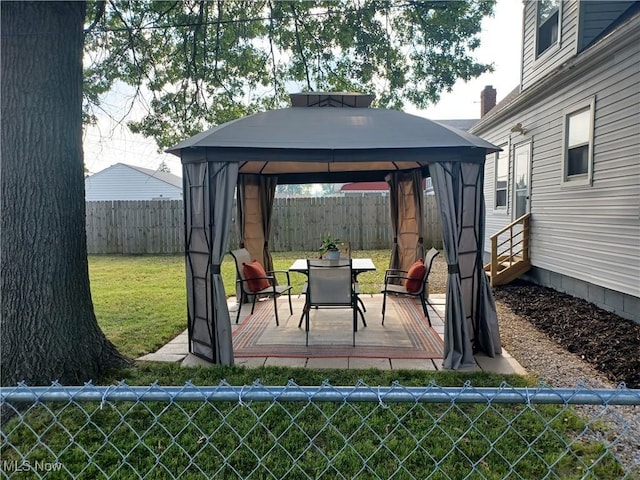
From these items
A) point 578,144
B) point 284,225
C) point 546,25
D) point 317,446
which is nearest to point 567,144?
point 578,144

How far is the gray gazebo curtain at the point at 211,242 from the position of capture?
399 centimetres

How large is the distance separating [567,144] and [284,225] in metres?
8.29

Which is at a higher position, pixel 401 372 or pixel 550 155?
pixel 550 155

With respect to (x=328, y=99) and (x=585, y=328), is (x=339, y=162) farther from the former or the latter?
(x=585, y=328)

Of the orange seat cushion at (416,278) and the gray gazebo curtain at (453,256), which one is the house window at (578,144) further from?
the gray gazebo curtain at (453,256)

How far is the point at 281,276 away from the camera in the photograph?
29.2 ft

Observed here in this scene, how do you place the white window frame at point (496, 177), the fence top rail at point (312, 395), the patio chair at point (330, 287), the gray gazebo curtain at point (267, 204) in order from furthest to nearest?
the white window frame at point (496, 177) < the gray gazebo curtain at point (267, 204) < the patio chair at point (330, 287) < the fence top rail at point (312, 395)

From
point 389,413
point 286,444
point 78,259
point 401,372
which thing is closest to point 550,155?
point 401,372

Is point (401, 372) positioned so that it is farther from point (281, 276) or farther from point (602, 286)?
point (281, 276)

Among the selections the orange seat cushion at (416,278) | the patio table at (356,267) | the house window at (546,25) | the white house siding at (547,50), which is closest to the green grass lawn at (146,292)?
the patio table at (356,267)

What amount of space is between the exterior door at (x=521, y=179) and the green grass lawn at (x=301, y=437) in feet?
18.3

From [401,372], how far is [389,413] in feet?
2.55

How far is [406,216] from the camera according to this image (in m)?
7.08

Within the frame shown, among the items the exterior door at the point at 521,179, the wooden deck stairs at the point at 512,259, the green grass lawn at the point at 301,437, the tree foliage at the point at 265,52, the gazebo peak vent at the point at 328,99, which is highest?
the tree foliage at the point at 265,52
